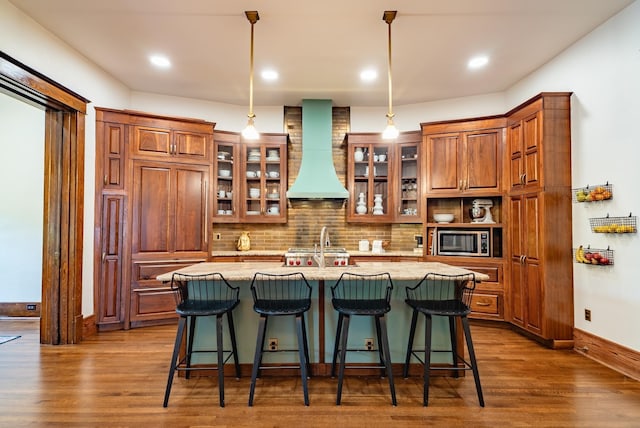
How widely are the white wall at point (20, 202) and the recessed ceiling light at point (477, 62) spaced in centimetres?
577

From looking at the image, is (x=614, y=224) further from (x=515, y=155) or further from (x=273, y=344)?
(x=273, y=344)

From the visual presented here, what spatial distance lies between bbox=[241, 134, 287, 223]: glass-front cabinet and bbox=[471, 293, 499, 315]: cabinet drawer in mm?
2861

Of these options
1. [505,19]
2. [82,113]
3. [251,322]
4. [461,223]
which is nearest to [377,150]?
[461,223]

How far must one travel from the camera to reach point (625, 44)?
2.83 meters

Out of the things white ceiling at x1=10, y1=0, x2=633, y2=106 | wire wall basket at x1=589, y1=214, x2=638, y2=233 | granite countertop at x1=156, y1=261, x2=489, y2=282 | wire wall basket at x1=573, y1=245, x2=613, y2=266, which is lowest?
granite countertop at x1=156, y1=261, x2=489, y2=282

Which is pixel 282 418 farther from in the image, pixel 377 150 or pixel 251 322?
pixel 377 150

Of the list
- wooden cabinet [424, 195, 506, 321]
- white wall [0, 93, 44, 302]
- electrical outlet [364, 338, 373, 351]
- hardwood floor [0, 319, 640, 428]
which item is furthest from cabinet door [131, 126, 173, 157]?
wooden cabinet [424, 195, 506, 321]

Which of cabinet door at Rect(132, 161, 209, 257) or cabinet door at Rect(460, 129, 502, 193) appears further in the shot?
cabinet door at Rect(460, 129, 502, 193)

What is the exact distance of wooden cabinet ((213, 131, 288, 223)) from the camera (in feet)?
15.7

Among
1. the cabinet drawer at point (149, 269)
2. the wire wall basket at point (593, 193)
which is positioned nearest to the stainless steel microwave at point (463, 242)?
the wire wall basket at point (593, 193)

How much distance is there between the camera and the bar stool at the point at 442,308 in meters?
2.29

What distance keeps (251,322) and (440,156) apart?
3.33 meters

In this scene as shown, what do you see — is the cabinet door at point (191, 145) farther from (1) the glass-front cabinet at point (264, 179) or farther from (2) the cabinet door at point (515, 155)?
(2) the cabinet door at point (515, 155)

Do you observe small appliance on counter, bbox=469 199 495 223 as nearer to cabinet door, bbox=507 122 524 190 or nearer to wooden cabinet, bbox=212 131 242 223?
cabinet door, bbox=507 122 524 190
